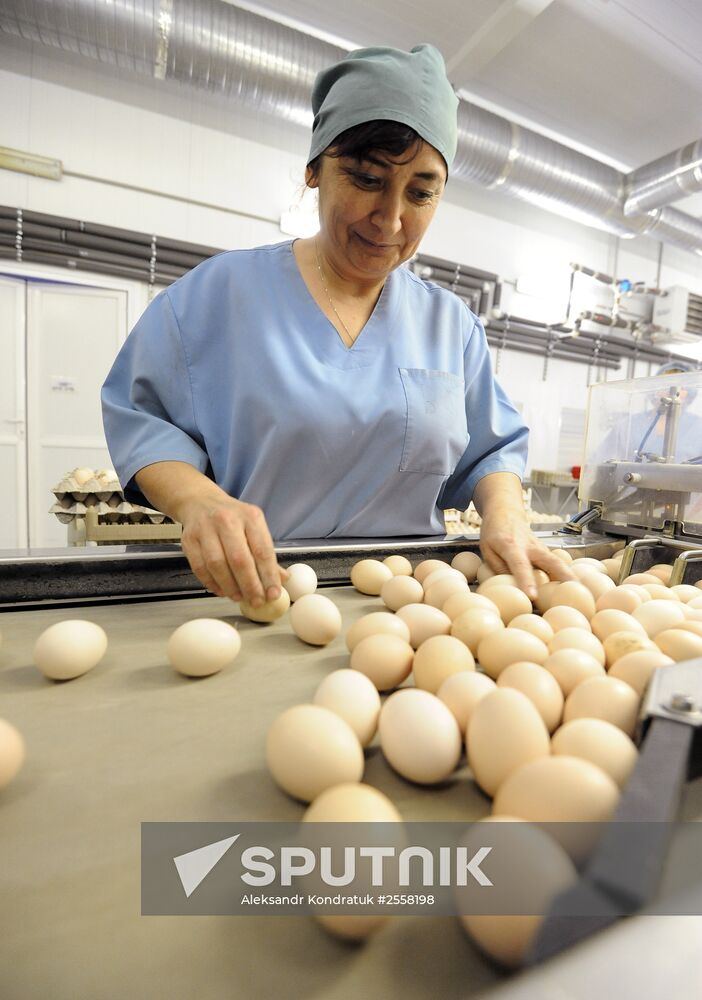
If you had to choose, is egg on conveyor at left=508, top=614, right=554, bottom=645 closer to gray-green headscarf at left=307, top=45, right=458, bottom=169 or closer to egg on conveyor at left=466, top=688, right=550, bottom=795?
egg on conveyor at left=466, top=688, right=550, bottom=795

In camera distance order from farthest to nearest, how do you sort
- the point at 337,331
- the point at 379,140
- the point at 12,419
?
the point at 12,419 → the point at 337,331 → the point at 379,140

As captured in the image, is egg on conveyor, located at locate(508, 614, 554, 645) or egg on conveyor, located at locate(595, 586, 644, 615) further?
egg on conveyor, located at locate(595, 586, 644, 615)

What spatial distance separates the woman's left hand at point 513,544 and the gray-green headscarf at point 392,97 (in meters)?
0.72

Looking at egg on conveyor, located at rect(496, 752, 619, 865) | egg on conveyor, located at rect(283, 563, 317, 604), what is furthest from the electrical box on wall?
egg on conveyor, located at rect(496, 752, 619, 865)

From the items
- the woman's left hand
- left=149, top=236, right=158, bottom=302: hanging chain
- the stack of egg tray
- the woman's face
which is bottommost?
the stack of egg tray

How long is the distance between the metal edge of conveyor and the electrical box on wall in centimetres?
555

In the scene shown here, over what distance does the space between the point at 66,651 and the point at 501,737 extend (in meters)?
0.50

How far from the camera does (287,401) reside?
1141 mm

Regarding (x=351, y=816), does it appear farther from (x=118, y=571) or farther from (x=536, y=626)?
(x=118, y=571)

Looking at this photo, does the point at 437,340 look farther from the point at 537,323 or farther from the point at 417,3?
the point at 537,323

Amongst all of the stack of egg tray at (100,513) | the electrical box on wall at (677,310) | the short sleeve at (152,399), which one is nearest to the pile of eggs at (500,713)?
the short sleeve at (152,399)

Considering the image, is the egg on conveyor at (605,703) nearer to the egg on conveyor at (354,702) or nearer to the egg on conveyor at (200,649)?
the egg on conveyor at (354,702)

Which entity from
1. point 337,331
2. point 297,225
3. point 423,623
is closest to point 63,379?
point 297,225

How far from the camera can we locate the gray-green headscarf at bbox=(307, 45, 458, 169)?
102cm
